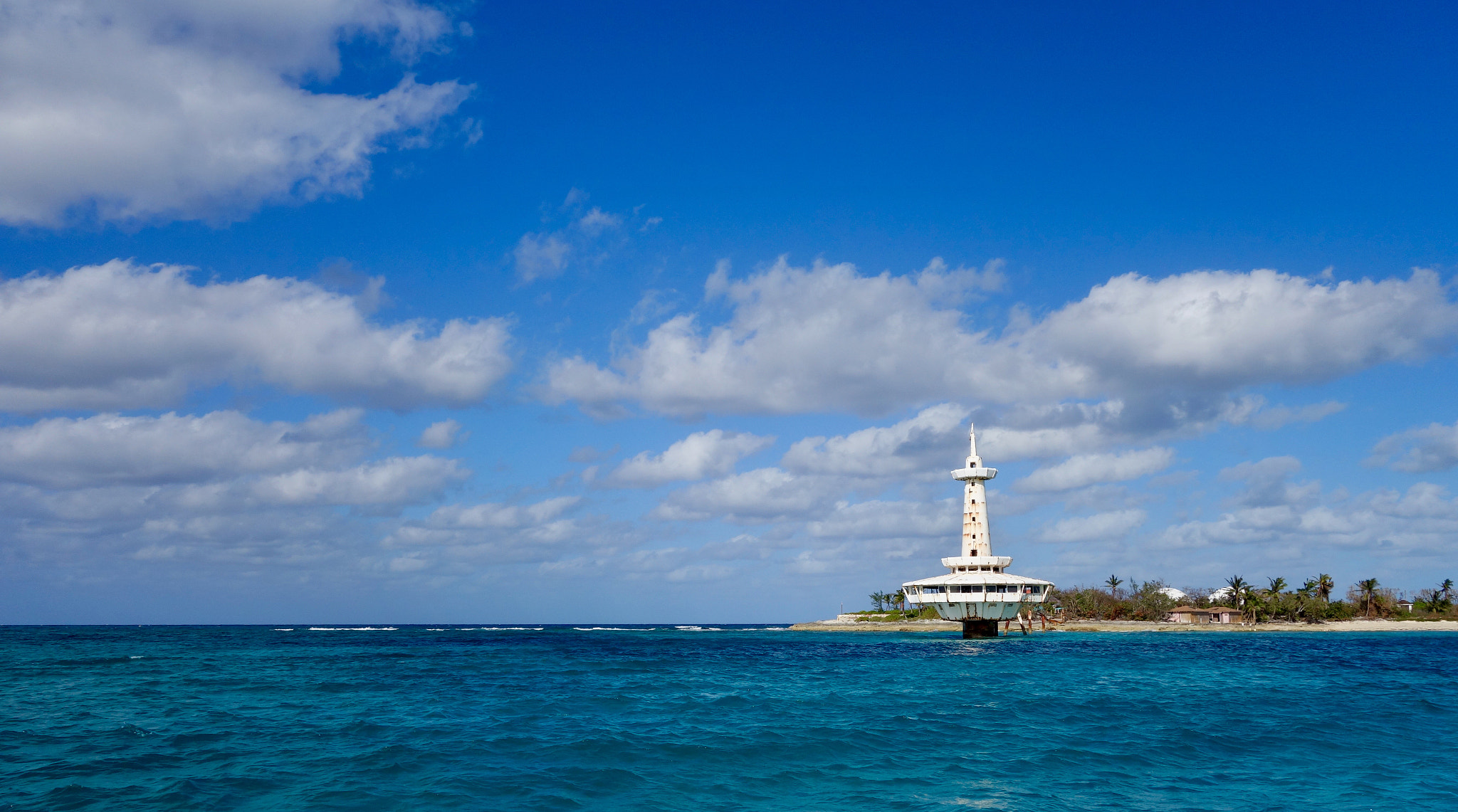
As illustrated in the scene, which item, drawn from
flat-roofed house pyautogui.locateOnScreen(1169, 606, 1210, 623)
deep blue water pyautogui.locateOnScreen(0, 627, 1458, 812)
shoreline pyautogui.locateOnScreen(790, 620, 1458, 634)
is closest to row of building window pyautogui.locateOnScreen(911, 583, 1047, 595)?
shoreline pyautogui.locateOnScreen(790, 620, 1458, 634)

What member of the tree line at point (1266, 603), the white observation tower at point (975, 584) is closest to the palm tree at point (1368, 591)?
the tree line at point (1266, 603)

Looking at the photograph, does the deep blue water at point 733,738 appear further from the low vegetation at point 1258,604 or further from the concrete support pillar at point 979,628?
the low vegetation at point 1258,604

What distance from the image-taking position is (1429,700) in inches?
1280

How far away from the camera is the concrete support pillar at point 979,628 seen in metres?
80.1

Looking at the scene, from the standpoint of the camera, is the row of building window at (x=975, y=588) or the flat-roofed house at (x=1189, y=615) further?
the flat-roofed house at (x=1189, y=615)

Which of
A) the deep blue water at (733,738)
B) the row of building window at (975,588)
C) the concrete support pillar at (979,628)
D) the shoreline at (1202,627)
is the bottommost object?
the shoreline at (1202,627)

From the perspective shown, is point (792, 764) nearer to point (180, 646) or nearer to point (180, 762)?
point (180, 762)

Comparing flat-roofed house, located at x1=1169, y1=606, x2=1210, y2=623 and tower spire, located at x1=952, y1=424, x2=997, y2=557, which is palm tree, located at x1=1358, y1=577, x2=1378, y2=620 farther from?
tower spire, located at x1=952, y1=424, x2=997, y2=557

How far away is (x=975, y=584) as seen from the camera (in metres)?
77.1

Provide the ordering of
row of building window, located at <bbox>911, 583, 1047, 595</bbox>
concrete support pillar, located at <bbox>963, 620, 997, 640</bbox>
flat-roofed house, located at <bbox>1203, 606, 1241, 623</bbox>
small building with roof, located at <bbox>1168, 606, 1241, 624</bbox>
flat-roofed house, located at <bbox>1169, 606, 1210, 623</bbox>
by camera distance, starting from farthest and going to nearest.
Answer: flat-roofed house, located at <bbox>1169, 606, 1210, 623</bbox>
small building with roof, located at <bbox>1168, 606, 1241, 624</bbox>
flat-roofed house, located at <bbox>1203, 606, 1241, 623</bbox>
concrete support pillar, located at <bbox>963, 620, 997, 640</bbox>
row of building window, located at <bbox>911, 583, 1047, 595</bbox>

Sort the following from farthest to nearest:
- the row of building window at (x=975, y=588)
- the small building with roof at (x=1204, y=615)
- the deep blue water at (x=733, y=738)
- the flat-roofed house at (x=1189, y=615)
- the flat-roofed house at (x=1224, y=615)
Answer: the flat-roofed house at (x=1189, y=615) < the small building with roof at (x=1204, y=615) < the flat-roofed house at (x=1224, y=615) < the row of building window at (x=975, y=588) < the deep blue water at (x=733, y=738)

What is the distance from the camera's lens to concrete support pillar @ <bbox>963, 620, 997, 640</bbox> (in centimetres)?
8010

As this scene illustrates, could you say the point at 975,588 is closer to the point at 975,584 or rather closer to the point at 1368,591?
the point at 975,584

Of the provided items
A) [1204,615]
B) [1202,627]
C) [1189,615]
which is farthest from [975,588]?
[1204,615]
